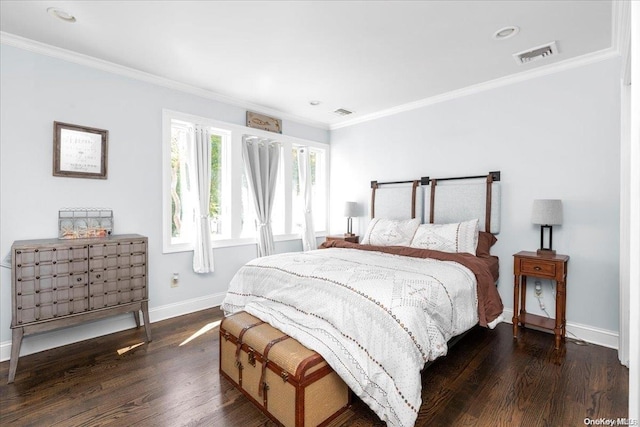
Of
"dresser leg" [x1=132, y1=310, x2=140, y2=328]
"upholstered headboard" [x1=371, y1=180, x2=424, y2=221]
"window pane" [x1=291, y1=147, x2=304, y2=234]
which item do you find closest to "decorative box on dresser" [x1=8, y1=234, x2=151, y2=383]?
"dresser leg" [x1=132, y1=310, x2=140, y2=328]

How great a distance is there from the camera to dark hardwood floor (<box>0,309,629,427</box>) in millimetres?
1882

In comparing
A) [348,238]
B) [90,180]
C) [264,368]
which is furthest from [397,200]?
[90,180]

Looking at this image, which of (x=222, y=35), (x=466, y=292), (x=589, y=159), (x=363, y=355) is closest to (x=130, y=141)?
(x=222, y=35)

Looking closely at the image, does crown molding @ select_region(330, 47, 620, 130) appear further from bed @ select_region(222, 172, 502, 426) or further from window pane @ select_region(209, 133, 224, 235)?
window pane @ select_region(209, 133, 224, 235)

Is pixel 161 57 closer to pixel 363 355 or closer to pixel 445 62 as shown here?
pixel 445 62

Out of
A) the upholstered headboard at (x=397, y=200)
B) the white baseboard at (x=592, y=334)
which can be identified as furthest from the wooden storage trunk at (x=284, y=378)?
the upholstered headboard at (x=397, y=200)

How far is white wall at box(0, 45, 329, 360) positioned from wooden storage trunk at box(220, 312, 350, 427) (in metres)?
1.79

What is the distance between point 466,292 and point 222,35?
2.81m

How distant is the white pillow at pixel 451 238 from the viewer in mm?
3236

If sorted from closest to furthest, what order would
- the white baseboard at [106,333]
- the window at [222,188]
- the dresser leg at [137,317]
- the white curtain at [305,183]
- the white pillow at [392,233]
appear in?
the white baseboard at [106,333] < the dresser leg at [137,317] < the window at [222,188] < the white pillow at [392,233] < the white curtain at [305,183]

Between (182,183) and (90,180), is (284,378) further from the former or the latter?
(182,183)

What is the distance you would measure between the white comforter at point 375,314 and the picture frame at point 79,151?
187cm

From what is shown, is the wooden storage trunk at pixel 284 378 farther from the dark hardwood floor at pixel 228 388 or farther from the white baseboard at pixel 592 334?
the white baseboard at pixel 592 334

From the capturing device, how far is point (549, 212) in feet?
9.45
